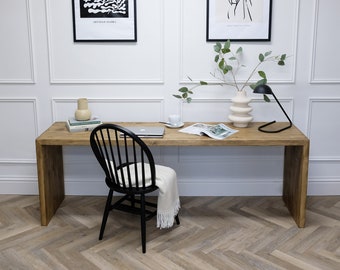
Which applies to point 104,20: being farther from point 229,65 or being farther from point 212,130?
point 212,130

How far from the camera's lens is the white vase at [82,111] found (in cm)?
326

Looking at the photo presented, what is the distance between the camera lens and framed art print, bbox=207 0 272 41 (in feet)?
10.9

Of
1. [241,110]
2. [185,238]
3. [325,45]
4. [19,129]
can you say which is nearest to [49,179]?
[19,129]

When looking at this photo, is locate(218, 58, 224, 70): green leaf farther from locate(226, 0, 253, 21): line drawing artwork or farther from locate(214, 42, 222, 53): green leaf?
locate(226, 0, 253, 21): line drawing artwork

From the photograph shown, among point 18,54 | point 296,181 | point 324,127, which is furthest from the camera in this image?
point 324,127

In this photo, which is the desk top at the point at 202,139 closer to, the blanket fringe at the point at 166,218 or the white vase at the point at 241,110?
the white vase at the point at 241,110

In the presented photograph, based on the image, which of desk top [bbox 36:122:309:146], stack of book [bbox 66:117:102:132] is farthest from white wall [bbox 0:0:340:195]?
desk top [bbox 36:122:309:146]

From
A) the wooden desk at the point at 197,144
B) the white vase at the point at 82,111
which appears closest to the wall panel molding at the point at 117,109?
the wooden desk at the point at 197,144

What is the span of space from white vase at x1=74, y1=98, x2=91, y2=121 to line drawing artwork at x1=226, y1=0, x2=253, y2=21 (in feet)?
4.11

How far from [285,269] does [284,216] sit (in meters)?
0.76

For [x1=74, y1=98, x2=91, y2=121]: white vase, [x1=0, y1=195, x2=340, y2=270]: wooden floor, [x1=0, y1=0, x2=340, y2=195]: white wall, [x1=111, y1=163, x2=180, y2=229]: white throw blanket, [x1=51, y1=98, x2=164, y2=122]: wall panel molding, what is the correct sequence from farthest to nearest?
[x1=51, y1=98, x2=164, y2=122]: wall panel molding
[x1=0, y1=0, x2=340, y2=195]: white wall
[x1=74, y1=98, x2=91, y2=121]: white vase
[x1=111, y1=163, x2=180, y2=229]: white throw blanket
[x1=0, y1=195, x2=340, y2=270]: wooden floor

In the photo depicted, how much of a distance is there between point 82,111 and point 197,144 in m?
0.90

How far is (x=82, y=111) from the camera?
3.26m

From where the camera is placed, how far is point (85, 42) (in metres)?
3.42
